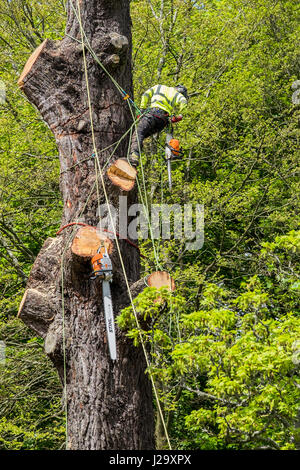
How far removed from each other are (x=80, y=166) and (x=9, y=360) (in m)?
5.87

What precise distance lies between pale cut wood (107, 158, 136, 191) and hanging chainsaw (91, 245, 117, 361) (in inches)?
22.4

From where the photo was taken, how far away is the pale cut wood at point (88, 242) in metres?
4.09

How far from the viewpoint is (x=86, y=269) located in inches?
163

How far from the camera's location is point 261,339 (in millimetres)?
4285

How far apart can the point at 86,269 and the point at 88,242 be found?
18 centimetres

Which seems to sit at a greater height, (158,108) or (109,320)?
(158,108)

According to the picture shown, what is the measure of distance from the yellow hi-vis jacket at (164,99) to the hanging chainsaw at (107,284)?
2528 millimetres

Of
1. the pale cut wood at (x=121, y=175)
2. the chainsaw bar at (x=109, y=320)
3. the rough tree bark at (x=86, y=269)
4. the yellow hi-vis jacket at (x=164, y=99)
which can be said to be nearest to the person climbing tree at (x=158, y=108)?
the yellow hi-vis jacket at (x=164, y=99)

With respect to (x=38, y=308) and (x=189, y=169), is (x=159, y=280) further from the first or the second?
(x=189, y=169)

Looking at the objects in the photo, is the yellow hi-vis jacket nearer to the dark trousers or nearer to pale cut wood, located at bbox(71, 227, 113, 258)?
the dark trousers

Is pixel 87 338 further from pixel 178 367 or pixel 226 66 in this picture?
pixel 226 66

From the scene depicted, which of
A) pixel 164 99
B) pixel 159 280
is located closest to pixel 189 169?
pixel 164 99

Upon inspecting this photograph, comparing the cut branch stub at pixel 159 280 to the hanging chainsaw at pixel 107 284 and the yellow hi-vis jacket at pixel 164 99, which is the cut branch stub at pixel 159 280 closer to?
the hanging chainsaw at pixel 107 284
